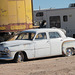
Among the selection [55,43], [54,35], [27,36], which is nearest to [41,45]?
[55,43]

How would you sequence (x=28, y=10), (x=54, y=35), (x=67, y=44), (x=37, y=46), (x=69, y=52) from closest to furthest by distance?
(x=37, y=46) < (x=54, y=35) < (x=67, y=44) < (x=69, y=52) < (x=28, y=10)

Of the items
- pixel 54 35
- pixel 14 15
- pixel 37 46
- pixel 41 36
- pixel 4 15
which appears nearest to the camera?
pixel 37 46

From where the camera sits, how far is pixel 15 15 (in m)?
15.5

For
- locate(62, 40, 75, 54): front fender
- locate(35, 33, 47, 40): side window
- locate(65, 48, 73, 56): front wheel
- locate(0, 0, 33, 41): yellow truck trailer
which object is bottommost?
locate(65, 48, 73, 56): front wheel

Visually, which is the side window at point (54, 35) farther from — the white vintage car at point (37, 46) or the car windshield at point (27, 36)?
the car windshield at point (27, 36)

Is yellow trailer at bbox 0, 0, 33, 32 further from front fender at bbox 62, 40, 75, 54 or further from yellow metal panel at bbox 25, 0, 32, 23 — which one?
front fender at bbox 62, 40, 75, 54

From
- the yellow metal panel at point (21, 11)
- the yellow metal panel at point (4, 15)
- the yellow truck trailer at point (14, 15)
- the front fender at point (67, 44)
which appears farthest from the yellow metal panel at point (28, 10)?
the front fender at point (67, 44)

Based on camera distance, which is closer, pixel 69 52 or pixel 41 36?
pixel 41 36

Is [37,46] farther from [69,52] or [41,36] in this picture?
[69,52]

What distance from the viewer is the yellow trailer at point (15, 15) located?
15266 millimetres

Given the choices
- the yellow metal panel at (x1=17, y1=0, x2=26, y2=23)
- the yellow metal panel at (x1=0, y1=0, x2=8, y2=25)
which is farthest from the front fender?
the yellow metal panel at (x1=0, y1=0, x2=8, y2=25)

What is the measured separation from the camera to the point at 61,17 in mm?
22359

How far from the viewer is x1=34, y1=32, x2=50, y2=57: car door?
10.1 m

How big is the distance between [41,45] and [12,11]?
19.2 ft
